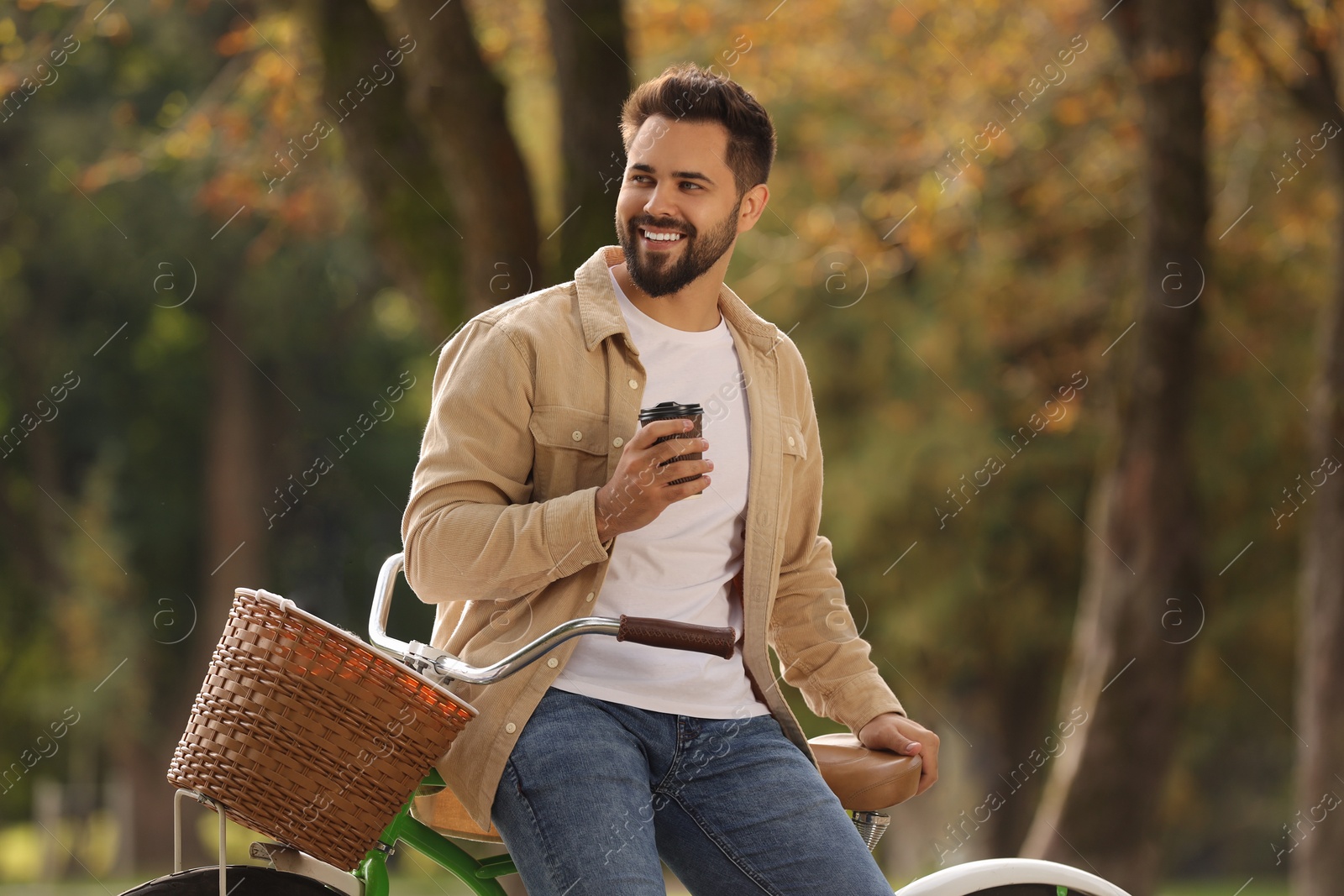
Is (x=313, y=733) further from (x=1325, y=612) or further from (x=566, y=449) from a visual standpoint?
(x=1325, y=612)

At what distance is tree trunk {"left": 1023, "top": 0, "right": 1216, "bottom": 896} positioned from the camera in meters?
7.29

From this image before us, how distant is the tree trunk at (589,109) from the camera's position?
18.6 ft

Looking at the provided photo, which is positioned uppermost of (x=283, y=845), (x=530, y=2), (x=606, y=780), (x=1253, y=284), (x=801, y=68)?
(x=530, y=2)

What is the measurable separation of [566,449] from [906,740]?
33.5 inches

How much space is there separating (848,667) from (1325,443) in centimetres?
582

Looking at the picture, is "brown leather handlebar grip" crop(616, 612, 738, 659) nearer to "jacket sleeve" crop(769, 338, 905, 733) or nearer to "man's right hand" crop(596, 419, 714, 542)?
"man's right hand" crop(596, 419, 714, 542)

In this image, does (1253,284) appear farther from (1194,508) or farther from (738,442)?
(738,442)

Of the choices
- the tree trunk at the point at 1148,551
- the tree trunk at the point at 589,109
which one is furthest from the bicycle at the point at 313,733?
the tree trunk at the point at 1148,551

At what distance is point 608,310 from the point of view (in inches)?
101

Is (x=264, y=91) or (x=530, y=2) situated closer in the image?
(x=264, y=91)

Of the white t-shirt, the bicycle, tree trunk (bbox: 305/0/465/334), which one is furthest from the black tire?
tree trunk (bbox: 305/0/465/334)

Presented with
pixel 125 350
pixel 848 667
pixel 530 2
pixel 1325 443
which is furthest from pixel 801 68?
pixel 125 350

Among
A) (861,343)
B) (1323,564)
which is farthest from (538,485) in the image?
(861,343)

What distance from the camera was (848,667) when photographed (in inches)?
112
